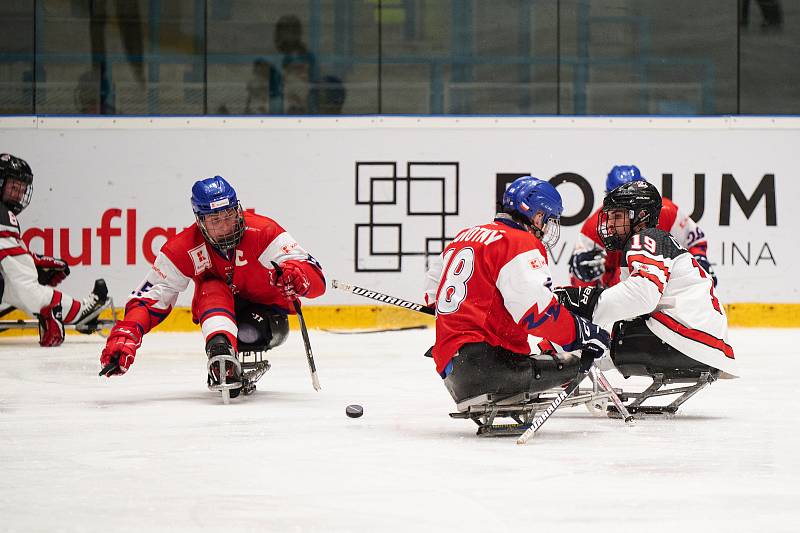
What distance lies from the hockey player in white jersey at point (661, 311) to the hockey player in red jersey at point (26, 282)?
4157 mm

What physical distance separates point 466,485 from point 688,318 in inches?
59.6

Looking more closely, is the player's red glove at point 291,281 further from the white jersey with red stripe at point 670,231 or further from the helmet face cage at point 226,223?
the white jersey with red stripe at point 670,231

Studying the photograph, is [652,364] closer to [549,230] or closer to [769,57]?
[549,230]

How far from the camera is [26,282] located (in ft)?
23.9

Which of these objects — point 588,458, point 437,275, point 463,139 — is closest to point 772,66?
point 463,139

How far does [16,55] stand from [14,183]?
1.36m

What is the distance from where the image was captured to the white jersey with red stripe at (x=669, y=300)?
3.94m

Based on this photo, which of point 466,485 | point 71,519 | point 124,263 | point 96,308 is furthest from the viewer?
point 124,263

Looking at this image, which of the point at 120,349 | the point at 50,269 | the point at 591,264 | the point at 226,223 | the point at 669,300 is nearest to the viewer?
the point at 669,300

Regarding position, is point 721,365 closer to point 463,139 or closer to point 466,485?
point 466,485

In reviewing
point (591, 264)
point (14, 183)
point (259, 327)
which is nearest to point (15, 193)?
point (14, 183)

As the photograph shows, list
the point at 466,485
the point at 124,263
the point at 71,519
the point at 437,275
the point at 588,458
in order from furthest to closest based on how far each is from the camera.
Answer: the point at 124,263 → the point at 437,275 → the point at 588,458 → the point at 466,485 → the point at 71,519

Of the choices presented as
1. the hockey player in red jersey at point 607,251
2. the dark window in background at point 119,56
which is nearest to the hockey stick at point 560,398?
the hockey player in red jersey at point 607,251

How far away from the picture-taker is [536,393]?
3.76 m
